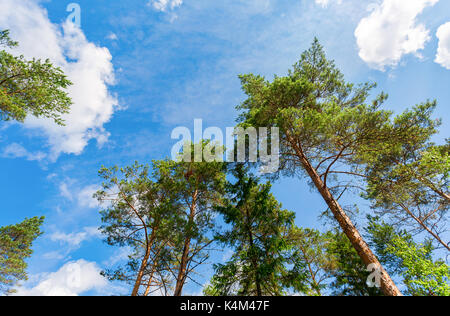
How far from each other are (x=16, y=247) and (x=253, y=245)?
16771 millimetres

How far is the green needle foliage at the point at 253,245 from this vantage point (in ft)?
21.2

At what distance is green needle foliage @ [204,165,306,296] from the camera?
647cm

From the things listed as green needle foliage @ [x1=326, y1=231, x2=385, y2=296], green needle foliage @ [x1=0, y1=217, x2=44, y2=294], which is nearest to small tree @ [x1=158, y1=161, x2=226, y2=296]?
green needle foliage @ [x1=326, y1=231, x2=385, y2=296]

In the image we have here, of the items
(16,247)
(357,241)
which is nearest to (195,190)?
(357,241)

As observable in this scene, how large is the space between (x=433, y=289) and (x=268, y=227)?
5361 mm

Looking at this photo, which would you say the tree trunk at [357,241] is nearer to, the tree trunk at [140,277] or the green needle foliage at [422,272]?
the green needle foliage at [422,272]

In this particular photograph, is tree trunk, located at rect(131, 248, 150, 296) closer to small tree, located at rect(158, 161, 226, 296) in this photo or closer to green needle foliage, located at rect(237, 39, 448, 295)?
small tree, located at rect(158, 161, 226, 296)

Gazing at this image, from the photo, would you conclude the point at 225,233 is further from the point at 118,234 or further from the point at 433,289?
the point at 433,289

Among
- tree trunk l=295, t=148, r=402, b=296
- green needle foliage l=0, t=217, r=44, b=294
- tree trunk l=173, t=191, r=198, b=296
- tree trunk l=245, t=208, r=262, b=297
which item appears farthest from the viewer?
green needle foliage l=0, t=217, r=44, b=294

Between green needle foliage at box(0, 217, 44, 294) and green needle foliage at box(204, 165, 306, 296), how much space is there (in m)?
14.5

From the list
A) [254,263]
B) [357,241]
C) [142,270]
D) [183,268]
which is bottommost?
[142,270]

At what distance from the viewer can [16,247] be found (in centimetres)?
1227

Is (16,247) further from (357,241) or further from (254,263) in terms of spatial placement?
(357,241)

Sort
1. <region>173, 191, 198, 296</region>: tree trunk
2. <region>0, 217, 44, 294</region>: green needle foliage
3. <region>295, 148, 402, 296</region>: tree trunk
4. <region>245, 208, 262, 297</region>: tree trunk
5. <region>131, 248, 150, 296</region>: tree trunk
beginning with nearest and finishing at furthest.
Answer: <region>295, 148, 402, 296</region>: tree trunk
<region>245, 208, 262, 297</region>: tree trunk
<region>173, 191, 198, 296</region>: tree trunk
<region>131, 248, 150, 296</region>: tree trunk
<region>0, 217, 44, 294</region>: green needle foliage
